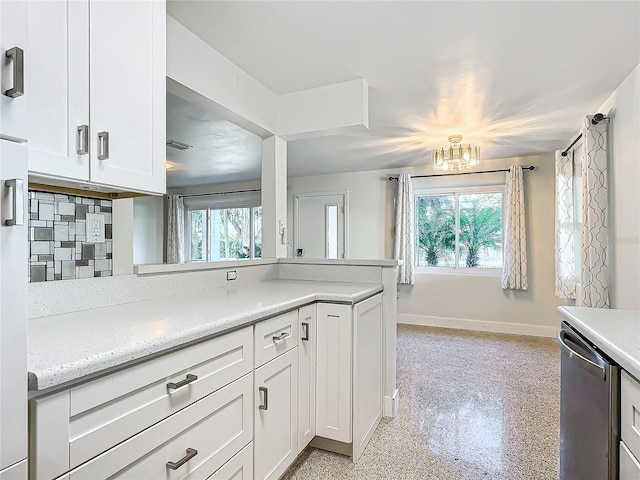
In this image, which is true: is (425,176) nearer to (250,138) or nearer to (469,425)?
(250,138)

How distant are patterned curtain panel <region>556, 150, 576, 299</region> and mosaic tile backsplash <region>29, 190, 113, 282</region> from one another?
4.15 meters

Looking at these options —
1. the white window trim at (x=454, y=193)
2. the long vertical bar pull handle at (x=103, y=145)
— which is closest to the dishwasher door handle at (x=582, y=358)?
the long vertical bar pull handle at (x=103, y=145)

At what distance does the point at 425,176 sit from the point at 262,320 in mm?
4160

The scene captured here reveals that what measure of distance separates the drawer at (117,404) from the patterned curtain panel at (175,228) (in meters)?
5.92

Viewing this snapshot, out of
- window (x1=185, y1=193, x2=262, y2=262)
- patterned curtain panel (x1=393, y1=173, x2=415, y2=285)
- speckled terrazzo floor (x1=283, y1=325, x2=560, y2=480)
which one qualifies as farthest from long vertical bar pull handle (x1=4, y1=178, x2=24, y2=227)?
window (x1=185, y1=193, x2=262, y2=262)

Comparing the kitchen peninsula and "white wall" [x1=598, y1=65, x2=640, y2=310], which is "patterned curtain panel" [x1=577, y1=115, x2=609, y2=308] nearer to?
"white wall" [x1=598, y1=65, x2=640, y2=310]

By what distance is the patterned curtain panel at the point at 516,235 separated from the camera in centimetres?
441

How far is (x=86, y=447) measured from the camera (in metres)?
0.81

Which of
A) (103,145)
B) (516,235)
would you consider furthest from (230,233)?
(103,145)

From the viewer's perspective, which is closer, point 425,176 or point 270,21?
point 270,21

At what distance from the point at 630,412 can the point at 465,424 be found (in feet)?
5.08

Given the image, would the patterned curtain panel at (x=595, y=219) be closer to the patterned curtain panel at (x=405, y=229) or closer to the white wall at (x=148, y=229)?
the patterned curtain panel at (x=405, y=229)

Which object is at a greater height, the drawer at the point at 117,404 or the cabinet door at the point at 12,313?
the cabinet door at the point at 12,313

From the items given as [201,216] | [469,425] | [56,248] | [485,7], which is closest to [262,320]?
[56,248]
